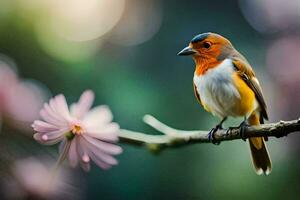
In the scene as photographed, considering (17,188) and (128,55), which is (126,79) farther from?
(17,188)

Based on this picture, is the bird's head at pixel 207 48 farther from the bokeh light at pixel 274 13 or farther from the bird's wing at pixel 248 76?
the bokeh light at pixel 274 13

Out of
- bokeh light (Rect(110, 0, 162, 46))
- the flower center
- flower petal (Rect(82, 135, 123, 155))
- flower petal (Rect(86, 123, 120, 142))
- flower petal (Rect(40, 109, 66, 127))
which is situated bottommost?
flower petal (Rect(82, 135, 123, 155))

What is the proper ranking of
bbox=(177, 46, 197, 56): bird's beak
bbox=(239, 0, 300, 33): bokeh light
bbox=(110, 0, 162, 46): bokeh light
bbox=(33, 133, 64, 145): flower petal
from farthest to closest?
bbox=(110, 0, 162, 46): bokeh light
bbox=(239, 0, 300, 33): bokeh light
bbox=(177, 46, 197, 56): bird's beak
bbox=(33, 133, 64, 145): flower petal

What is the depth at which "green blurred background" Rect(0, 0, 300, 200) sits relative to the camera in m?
0.64

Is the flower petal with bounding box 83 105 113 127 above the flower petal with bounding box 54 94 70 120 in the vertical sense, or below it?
above

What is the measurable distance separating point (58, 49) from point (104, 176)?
177 mm

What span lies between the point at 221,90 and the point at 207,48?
0.06 metres

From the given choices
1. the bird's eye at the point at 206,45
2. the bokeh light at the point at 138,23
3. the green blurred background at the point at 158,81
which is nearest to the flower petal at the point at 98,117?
the bird's eye at the point at 206,45

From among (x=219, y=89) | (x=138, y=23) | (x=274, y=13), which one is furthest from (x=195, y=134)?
(x=138, y=23)

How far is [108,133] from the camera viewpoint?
0.74 feet

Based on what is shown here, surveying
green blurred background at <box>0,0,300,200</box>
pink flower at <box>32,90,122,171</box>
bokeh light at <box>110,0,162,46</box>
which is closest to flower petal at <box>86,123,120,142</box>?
pink flower at <box>32,90,122,171</box>

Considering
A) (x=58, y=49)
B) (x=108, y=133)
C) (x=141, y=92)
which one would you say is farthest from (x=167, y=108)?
(x=108, y=133)

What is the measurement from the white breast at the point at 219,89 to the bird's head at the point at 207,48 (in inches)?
0.9

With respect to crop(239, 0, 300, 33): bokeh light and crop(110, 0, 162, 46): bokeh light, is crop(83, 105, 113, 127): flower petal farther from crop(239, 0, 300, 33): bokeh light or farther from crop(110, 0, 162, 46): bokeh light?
crop(110, 0, 162, 46): bokeh light
